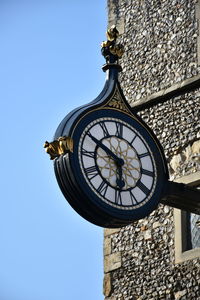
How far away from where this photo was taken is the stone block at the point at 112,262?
12562 mm

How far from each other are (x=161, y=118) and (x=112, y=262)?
1.60m

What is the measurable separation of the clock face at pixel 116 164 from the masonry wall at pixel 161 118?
2.15 meters

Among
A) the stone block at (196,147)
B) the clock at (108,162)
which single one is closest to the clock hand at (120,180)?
the clock at (108,162)

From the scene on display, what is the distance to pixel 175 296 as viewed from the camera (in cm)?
1182

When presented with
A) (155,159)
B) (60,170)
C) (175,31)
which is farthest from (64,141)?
(175,31)

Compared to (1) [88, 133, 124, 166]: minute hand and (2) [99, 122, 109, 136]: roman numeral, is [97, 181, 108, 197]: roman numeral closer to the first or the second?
(1) [88, 133, 124, 166]: minute hand

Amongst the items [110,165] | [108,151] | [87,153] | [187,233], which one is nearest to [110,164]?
[110,165]

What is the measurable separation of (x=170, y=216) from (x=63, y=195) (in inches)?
119

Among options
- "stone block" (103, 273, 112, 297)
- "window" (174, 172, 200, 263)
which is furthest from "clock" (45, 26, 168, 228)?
"stone block" (103, 273, 112, 297)

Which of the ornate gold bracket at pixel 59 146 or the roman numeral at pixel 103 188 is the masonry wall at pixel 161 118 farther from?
the ornate gold bracket at pixel 59 146

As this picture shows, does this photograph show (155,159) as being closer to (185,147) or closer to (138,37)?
(185,147)

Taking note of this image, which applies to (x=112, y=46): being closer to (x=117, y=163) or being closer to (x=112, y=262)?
(x=117, y=163)

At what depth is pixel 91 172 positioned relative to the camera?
9.54 meters

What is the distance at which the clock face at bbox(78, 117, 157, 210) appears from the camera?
9555 mm
